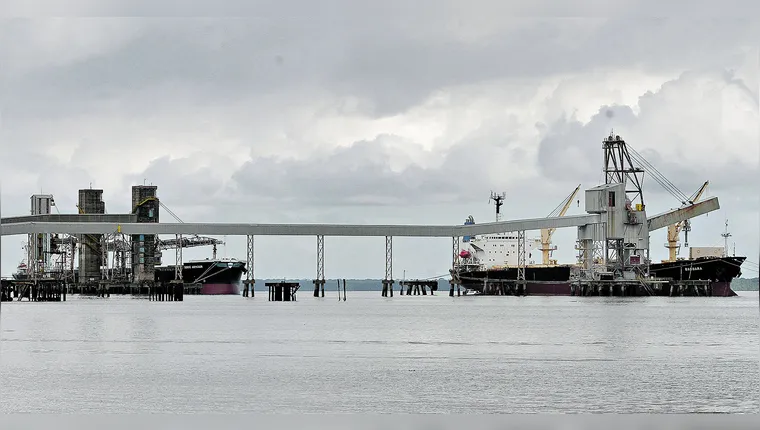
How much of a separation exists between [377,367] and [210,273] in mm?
103067

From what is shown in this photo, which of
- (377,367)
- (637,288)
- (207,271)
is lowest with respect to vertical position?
(377,367)

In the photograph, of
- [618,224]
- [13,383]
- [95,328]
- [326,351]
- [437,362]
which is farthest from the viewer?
[618,224]

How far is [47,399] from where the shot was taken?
2469 centimetres

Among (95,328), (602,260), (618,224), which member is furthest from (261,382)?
(602,260)

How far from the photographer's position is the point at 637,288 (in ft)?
343

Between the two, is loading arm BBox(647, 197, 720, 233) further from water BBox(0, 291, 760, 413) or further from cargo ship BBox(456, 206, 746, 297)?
water BBox(0, 291, 760, 413)

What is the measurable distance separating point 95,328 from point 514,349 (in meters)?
20.0

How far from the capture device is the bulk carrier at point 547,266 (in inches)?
4306

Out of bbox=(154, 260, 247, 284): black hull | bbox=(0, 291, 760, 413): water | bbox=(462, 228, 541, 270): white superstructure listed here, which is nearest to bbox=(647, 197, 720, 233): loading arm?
bbox=(462, 228, 541, 270): white superstructure

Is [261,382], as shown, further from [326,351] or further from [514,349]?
[514,349]

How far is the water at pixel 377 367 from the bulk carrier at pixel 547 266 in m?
54.4

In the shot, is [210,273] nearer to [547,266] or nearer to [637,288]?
[547,266]

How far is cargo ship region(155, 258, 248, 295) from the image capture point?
131 m

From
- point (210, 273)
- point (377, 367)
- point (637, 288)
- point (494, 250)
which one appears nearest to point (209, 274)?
point (210, 273)
